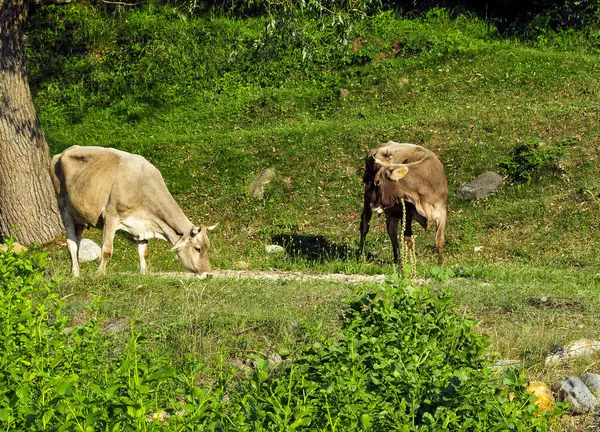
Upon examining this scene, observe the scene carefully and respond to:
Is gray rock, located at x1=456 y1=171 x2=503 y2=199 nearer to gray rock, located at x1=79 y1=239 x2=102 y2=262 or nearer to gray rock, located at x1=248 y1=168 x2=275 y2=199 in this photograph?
gray rock, located at x1=248 y1=168 x2=275 y2=199

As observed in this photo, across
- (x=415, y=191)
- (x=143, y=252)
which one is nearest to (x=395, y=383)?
(x=415, y=191)

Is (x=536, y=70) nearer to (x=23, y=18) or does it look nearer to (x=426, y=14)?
(x=426, y=14)

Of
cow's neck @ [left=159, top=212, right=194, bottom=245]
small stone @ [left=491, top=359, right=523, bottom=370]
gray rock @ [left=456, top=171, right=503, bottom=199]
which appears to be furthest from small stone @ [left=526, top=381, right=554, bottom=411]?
gray rock @ [left=456, top=171, right=503, bottom=199]

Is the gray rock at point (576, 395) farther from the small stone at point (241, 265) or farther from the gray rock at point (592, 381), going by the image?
the small stone at point (241, 265)

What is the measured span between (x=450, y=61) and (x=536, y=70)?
7.27ft

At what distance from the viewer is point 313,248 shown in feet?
52.8

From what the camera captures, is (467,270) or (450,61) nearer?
(467,270)

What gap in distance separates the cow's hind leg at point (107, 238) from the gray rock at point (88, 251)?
5.78ft

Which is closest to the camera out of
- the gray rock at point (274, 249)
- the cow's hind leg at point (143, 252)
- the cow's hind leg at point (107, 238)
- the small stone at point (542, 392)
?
the small stone at point (542, 392)

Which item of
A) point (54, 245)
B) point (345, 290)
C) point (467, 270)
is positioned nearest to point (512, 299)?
point (345, 290)

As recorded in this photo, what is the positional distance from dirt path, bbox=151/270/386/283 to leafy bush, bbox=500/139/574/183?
5763 mm

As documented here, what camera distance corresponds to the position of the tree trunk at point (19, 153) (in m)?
15.7

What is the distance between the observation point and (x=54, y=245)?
16.0 m

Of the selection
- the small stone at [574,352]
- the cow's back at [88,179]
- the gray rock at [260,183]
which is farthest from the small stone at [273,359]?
the gray rock at [260,183]
